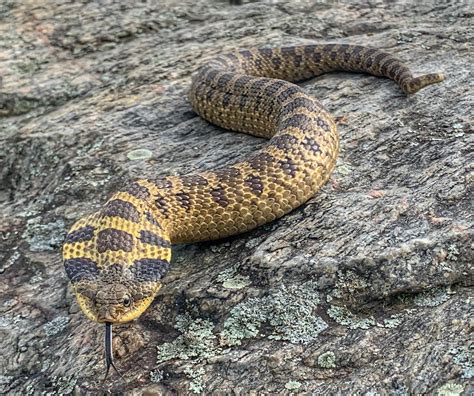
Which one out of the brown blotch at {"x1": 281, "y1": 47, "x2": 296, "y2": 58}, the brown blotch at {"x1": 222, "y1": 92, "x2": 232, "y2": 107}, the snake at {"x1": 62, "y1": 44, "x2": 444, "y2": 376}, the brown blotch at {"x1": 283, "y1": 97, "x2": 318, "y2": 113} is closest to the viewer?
the snake at {"x1": 62, "y1": 44, "x2": 444, "y2": 376}

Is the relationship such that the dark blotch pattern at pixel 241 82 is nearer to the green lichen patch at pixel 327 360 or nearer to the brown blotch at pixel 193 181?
the brown blotch at pixel 193 181

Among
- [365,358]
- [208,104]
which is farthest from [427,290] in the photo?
[208,104]

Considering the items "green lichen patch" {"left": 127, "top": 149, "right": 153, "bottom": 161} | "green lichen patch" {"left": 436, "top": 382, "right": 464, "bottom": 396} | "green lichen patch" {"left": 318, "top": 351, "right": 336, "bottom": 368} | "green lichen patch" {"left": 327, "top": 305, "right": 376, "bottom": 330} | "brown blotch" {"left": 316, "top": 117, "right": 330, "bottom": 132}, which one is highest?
"brown blotch" {"left": 316, "top": 117, "right": 330, "bottom": 132}

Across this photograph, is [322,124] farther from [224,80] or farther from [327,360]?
[327,360]

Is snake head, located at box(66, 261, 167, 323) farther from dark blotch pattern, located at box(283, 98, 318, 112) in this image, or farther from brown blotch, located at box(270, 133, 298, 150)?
dark blotch pattern, located at box(283, 98, 318, 112)

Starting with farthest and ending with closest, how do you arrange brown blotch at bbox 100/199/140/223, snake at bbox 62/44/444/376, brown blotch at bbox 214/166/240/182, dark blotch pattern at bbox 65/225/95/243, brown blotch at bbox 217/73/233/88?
brown blotch at bbox 217/73/233/88 < brown blotch at bbox 214/166/240/182 < brown blotch at bbox 100/199/140/223 < dark blotch pattern at bbox 65/225/95/243 < snake at bbox 62/44/444/376

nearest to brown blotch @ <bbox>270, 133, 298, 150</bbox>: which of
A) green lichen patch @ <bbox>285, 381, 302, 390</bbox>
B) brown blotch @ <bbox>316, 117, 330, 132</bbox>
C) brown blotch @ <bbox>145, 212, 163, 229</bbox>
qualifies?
brown blotch @ <bbox>316, 117, 330, 132</bbox>

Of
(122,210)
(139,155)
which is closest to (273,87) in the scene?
(139,155)
